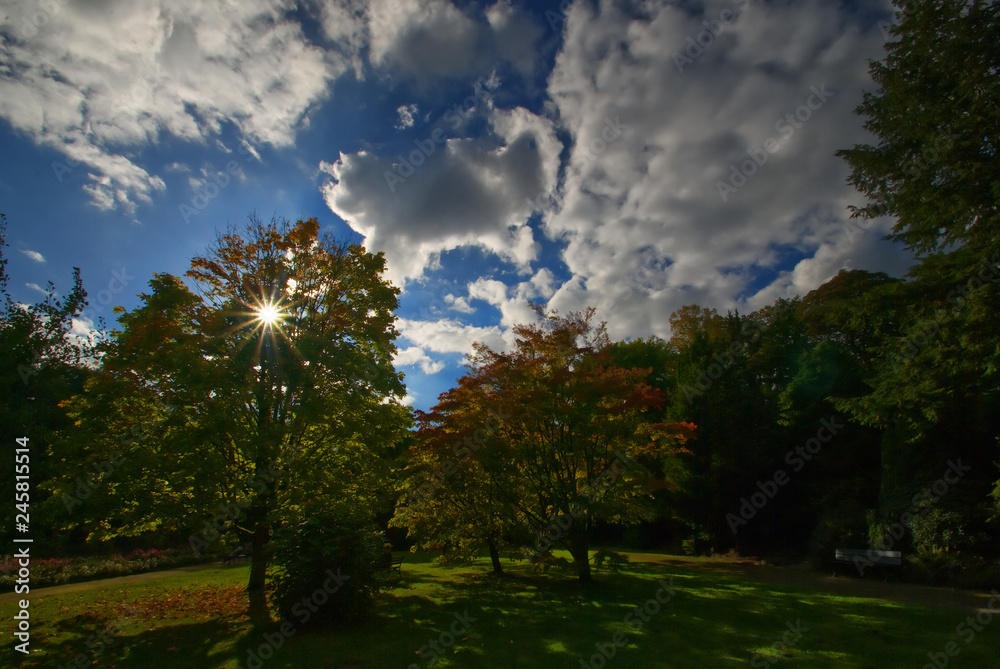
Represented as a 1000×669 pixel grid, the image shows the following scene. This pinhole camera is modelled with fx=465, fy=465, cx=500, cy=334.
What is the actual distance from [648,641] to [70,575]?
1855 centimetres

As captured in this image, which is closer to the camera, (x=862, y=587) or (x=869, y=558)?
(x=862, y=587)

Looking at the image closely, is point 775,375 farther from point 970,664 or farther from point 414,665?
point 414,665

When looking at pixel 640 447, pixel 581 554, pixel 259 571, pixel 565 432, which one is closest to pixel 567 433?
pixel 565 432

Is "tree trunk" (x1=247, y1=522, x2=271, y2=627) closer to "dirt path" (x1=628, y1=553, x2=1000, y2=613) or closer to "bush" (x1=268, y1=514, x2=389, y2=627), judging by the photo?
"bush" (x1=268, y1=514, x2=389, y2=627)

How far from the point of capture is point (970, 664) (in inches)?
239

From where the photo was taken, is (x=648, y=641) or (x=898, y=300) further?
(x=898, y=300)

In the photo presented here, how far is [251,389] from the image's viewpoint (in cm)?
1032

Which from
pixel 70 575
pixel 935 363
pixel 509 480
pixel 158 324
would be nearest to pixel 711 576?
pixel 509 480

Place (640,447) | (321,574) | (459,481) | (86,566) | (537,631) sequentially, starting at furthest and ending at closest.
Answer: (86,566), (459,481), (640,447), (321,574), (537,631)

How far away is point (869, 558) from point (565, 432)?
34.4ft

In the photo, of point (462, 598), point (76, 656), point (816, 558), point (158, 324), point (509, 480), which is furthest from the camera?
point (816, 558)

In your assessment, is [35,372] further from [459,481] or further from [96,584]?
[459,481]

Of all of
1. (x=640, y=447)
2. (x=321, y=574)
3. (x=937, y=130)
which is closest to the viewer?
(x=321, y=574)

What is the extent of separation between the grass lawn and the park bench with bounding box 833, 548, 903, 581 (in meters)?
4.13
